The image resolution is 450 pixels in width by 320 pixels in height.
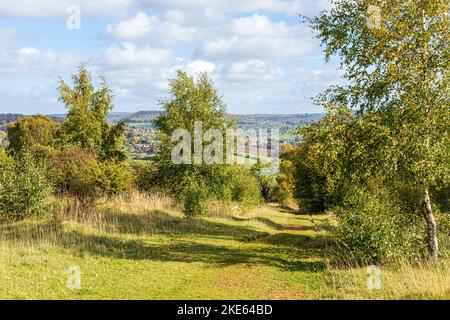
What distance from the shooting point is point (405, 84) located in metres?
15.7

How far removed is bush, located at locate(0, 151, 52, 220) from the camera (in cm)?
2178

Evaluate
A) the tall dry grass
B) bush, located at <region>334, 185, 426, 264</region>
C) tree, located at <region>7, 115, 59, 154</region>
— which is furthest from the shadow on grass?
tree, located at <region>7, 115, 59, 154</region>

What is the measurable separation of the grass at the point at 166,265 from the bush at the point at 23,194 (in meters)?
0.97

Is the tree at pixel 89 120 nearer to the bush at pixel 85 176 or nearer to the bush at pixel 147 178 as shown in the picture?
Answer: the bush at pixel 147 178

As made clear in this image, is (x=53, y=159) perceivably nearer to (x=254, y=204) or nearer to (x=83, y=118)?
(x=83, y=118)

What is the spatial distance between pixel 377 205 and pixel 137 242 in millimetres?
11229

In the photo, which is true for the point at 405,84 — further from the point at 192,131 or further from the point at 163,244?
the point at 192,131

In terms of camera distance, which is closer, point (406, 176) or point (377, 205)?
point (406, 176)

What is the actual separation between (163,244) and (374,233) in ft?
33.4

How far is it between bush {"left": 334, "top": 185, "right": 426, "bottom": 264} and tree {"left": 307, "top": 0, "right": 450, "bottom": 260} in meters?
1.01

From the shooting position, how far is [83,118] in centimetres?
4031

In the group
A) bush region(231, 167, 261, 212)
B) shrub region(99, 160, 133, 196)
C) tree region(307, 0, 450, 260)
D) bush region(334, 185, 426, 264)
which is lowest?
bush region(231, 167, 261, 212)

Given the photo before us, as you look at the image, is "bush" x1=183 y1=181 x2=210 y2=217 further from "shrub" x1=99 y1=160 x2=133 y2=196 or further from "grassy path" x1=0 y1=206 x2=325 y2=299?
"shrub" x1=99 y1=160 x2=133 y2=196

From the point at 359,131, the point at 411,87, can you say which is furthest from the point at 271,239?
the point at 411,87
